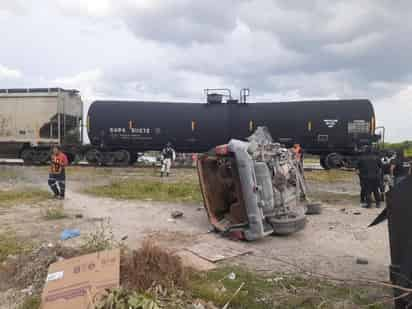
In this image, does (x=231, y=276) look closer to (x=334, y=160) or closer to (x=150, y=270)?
(x=150, y=270)

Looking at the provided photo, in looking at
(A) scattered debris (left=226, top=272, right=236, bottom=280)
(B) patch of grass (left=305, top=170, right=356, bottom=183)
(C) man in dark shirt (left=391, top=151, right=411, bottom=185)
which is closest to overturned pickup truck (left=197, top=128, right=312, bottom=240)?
(A) scattered debris (left=226, top=272, right=236, bottom=280)

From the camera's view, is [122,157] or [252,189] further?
[122,157]

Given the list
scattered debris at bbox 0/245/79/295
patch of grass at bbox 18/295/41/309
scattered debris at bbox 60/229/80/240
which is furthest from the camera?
scattered debris at bbox 60/229/80/240

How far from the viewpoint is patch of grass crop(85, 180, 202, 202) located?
902 cm

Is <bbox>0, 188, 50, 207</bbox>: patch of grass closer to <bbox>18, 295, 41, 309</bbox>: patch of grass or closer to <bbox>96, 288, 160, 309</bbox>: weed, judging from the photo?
<bbox>18, 295, 41, 309</bbox>: patch of grass

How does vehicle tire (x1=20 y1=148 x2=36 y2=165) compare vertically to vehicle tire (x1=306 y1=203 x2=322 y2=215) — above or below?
above

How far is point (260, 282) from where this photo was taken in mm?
3641

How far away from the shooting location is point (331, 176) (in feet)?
45.4

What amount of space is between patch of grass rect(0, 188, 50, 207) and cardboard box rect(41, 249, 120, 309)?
5405mm

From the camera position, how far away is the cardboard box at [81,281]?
114 inches

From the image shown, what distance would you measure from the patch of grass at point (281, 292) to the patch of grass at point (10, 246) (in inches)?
97.4

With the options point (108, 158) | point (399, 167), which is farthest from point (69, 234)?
point (108, 158)

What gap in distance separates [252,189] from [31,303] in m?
3.04

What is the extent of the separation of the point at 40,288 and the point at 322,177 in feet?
38.6
